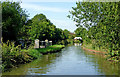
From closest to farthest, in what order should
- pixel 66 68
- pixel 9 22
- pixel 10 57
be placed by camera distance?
pixel 66 68
pixel 10 57
pixel 9 22

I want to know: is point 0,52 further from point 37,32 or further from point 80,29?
point 37,32

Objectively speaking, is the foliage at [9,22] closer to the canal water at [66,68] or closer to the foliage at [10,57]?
the foliage at [10,57]

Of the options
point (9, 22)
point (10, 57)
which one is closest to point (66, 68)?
point (10, 57)

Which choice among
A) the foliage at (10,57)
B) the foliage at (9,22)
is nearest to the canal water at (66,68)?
the foliage at (10,57)

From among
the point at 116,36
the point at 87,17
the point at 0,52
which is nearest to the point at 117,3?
the point at 116,36

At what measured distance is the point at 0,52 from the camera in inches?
506

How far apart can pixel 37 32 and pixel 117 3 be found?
24.4m

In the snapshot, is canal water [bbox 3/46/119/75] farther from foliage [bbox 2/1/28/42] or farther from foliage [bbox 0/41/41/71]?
foliage [bbox 2/1/28/42]

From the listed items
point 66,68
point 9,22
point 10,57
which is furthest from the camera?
point 9,22

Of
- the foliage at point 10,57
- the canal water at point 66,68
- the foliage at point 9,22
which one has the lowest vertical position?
the canal water at point 66,68

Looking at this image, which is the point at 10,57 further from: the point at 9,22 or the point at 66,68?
the point at 9,22

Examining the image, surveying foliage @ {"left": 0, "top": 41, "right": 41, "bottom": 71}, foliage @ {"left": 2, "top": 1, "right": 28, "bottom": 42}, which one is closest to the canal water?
foliage @ {"left": 0, "top": 41, "right": 41, "bottom": 71}

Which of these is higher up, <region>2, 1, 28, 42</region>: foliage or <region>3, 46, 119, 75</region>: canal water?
<region>2, 1, 28, 42</region>: foliage

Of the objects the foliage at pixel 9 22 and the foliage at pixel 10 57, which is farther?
the foliage at pixel 9 22
